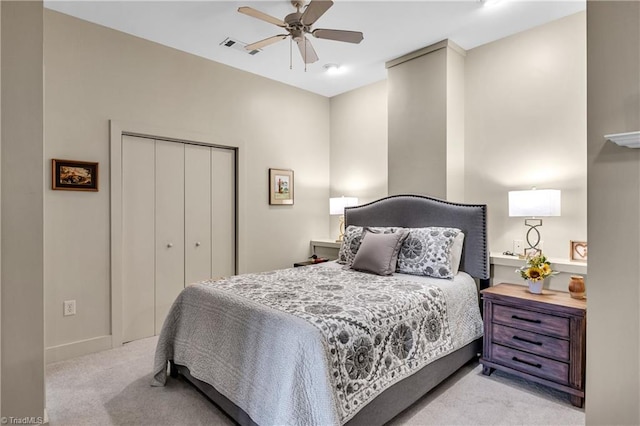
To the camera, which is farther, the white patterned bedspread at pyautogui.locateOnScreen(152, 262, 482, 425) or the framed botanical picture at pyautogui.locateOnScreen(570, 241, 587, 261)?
the framed botanical picture at pyautogui.locateOnScreen(570, 241, 587, 261)

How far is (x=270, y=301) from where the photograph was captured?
2051mm

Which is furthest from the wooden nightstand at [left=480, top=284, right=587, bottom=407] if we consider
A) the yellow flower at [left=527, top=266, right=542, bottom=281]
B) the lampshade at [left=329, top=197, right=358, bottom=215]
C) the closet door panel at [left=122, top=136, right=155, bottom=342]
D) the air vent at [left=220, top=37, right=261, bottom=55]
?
the air vent at [left=220, top=37, right=261, bottom=55]

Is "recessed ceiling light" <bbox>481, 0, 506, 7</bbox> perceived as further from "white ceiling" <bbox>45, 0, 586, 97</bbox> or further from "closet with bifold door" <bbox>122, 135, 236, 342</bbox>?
"closet with bifold door" <bbox>122, 135, 236, 342</bbox>

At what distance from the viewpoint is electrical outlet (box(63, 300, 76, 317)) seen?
2.93 m

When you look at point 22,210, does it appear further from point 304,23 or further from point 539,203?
→ point 539,203

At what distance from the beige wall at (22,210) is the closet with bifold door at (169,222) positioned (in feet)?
6.08

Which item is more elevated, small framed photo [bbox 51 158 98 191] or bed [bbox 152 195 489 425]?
small framed photo [bbox 51 158 98 191]

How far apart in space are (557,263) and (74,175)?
3992 millimetres

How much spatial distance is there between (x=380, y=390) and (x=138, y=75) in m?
3.41

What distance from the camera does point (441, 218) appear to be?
326cm

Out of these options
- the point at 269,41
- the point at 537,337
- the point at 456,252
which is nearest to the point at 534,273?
the point at 537,337

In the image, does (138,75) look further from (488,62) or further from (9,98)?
(488,62)

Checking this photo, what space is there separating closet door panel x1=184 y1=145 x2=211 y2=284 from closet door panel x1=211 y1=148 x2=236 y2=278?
62mm

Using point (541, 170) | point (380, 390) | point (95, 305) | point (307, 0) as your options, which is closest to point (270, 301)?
point (380, 390)
